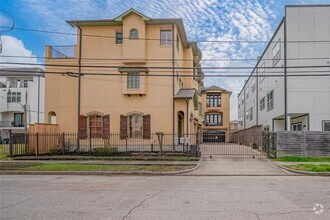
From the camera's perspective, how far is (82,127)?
25.2 meters

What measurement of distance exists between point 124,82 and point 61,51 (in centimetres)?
582

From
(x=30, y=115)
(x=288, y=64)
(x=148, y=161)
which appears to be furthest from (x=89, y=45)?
(x=30, y=115)

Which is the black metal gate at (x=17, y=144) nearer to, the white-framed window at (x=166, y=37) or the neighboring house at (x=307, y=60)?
the white-framed window at (x=166, y=37)

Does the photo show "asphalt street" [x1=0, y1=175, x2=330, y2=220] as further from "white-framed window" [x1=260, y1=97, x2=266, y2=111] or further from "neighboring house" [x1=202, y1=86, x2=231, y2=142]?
"neighboring house" [x1=202, y1=86, x2=231, y2=142]

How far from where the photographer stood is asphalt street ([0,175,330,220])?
7.02 m

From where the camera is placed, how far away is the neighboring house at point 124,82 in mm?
24266

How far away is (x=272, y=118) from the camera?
33344mm

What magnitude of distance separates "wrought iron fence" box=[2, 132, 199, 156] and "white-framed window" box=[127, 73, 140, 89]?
3.76m

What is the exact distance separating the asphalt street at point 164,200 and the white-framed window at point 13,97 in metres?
46.4

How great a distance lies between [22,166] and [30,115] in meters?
39.3

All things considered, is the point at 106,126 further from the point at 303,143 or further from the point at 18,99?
the point at 18,99

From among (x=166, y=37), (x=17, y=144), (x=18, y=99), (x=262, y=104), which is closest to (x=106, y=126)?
(x=17, y=144)

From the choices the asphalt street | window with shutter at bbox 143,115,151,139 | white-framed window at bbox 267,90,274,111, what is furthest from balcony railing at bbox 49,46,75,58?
white-framed window at bbox 267,90,274,111

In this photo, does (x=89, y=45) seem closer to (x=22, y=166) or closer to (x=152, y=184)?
(x=22, y=166)
